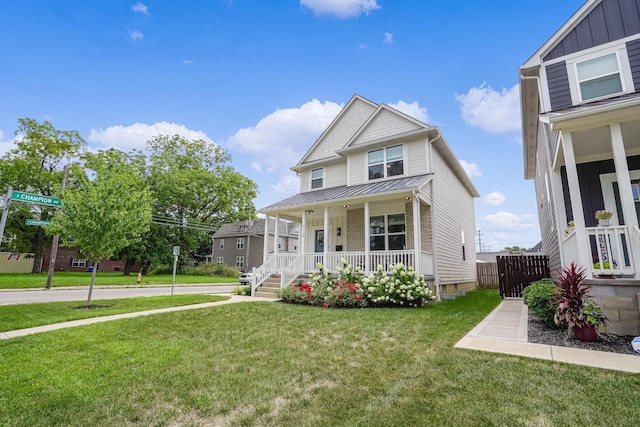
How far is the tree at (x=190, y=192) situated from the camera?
3250cm

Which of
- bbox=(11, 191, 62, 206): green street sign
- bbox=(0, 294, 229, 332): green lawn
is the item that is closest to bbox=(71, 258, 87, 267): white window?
bbox=(11, 191, 62, 206): green street sign

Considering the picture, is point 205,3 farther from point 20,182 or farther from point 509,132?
point 20,182

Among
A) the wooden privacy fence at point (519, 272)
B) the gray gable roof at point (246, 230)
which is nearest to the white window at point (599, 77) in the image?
the wooden privacy fence at point (519, 272)

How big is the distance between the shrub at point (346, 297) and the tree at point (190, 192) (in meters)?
27.2

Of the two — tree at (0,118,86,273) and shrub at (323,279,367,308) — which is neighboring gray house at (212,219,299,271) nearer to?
tree at (0,118,86,273)

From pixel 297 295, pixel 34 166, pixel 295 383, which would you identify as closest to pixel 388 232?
pixel 297 295

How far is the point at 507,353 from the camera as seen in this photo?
4207 mm

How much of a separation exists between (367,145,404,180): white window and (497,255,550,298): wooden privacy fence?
234 inches

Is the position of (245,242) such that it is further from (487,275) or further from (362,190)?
(362,190)

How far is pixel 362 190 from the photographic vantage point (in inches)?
478

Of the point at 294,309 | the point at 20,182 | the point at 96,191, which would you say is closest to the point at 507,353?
the point at 294,309

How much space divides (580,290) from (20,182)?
3460 cm

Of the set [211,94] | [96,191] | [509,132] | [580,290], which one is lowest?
[580,290]

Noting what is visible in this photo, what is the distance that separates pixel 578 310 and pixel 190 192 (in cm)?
3420
